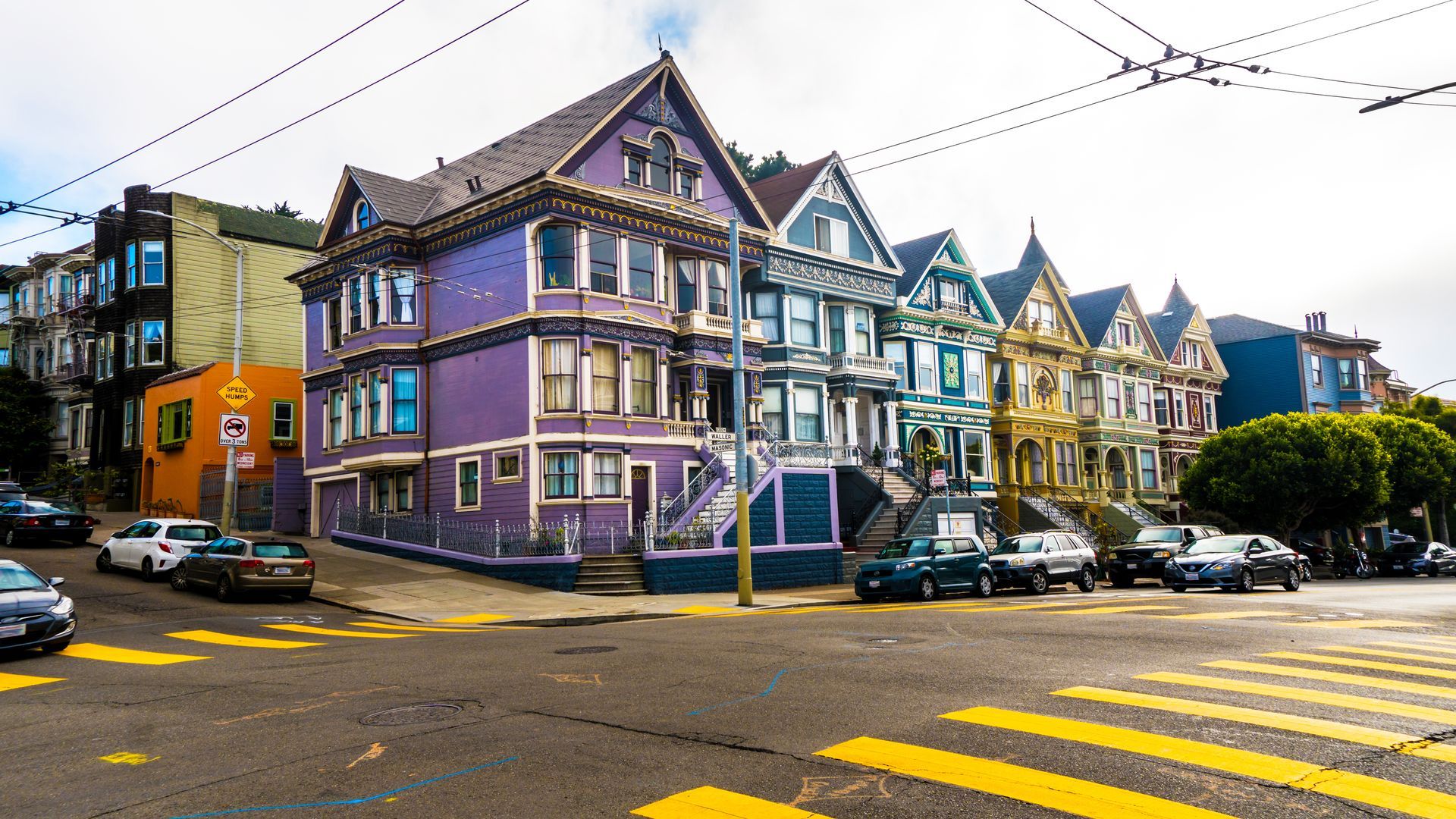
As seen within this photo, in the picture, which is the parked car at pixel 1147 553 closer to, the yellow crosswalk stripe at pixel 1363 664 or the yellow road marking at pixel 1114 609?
the yellow road marking at pixel 1114 609

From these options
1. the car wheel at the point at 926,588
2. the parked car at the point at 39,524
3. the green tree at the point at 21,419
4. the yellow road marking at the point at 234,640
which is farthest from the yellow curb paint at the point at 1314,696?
the green tree at the point at 21,419

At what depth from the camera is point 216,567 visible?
2216 cm

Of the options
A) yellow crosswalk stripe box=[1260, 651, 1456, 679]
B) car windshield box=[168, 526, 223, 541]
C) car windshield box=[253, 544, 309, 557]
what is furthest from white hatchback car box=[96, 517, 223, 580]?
yellow crosswalk stripe box=[1260, 651, 1456, 679]

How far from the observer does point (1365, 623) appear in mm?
16188

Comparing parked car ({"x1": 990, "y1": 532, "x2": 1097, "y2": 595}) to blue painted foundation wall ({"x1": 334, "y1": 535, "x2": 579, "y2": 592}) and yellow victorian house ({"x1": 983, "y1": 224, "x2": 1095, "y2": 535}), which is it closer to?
blue painted foundation wall ({"x1": 334, "y1": 535, "x2": 579, "y2": 592})

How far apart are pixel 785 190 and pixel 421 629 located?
85.0ft

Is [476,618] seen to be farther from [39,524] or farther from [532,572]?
[39,524]

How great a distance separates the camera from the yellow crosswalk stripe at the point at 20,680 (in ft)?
39.7

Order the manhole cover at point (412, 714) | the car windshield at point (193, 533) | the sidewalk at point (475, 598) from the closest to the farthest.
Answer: the manhole cover at point (412, 714) → the sidewalk at point (475, 598) → the car windshield at point (193, 533)

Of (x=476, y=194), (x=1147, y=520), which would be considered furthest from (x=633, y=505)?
(x=1147, y=520)

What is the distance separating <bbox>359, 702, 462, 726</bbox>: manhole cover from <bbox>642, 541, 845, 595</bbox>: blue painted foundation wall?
16.6 meters

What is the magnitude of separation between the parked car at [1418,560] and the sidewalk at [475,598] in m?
29.6

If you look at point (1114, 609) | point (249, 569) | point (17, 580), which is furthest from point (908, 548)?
point (17, 580)

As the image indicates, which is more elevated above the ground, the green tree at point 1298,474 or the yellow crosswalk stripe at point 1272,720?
the green tree at point 1298,474
